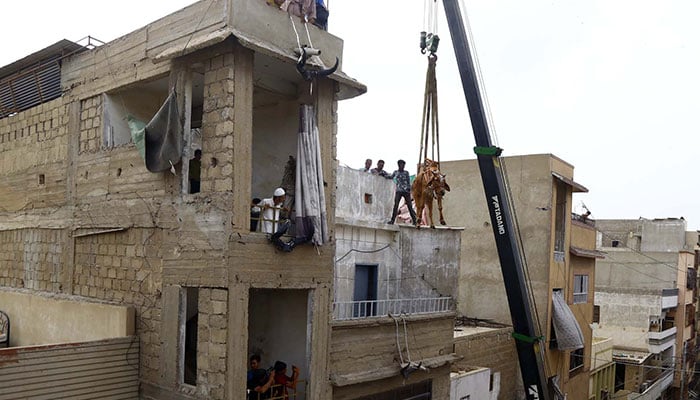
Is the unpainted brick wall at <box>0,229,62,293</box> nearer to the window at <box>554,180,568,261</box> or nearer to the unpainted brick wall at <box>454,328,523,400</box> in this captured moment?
the unpainted brick wall at <box>454,328,523,400</box>

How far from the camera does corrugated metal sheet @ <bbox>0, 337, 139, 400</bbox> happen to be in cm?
873

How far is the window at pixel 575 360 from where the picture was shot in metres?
24.6

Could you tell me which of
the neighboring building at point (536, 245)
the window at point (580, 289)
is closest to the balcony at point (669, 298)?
the window at point (580, 289)

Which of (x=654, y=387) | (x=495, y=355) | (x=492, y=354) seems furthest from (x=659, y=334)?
(x=492, y=354)

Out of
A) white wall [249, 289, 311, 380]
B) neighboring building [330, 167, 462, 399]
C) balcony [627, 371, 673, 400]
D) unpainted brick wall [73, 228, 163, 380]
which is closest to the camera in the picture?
unpainted brick wall [73, 228, 163, 380]

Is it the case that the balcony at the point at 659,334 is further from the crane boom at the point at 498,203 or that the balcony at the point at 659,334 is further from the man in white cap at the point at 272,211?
the man in white cap at the point at 272,211

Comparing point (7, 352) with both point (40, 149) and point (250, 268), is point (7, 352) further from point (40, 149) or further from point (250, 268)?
point (40, 149)

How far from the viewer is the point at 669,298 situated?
35.1 meters

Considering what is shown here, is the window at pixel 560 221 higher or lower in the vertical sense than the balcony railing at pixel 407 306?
higher

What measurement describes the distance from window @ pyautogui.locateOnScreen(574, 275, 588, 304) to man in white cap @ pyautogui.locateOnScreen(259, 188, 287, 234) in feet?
61.8

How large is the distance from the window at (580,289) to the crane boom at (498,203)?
1235cm

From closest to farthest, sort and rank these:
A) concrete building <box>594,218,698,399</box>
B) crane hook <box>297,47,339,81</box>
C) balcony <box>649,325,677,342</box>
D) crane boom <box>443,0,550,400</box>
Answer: crane hook <box>297,47,339,81</box> → crane boom <box>443,0,550,400</box> → balcony <box>649,325,677,342</box> → concrete building <box>594,218,698,399</box>

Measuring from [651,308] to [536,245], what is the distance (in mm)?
15758

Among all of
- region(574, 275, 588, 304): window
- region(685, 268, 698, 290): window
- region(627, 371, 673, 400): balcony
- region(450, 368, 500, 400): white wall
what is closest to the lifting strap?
region(450, 368, 500, 400): white wall
